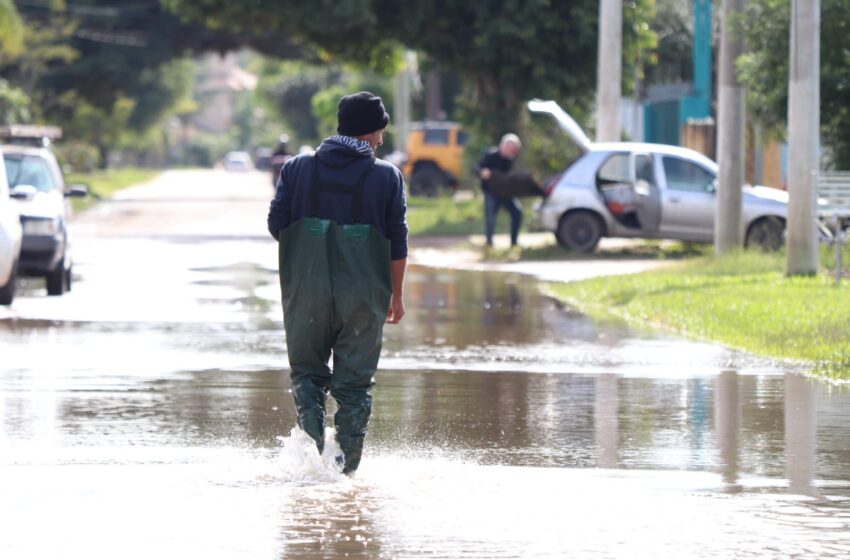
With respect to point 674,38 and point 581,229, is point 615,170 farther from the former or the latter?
A: point 674,38

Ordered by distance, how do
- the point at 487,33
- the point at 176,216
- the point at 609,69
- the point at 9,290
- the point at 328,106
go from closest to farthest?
the point at 9,290, the point at 609,69, the point at 487,33, the point at 176,216, the point at 328,106

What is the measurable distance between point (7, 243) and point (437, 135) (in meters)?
33.9

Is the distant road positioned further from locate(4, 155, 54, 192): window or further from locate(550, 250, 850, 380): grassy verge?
locate(550, 250, 850, 380): grassy verge

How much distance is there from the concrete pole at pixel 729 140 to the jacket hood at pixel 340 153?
14.7 m

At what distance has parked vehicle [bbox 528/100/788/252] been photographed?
26078mm

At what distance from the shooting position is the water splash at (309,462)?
8469 millimetres

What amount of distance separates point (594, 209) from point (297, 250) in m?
18.2

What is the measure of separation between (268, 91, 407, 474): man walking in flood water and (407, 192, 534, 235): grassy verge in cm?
2252

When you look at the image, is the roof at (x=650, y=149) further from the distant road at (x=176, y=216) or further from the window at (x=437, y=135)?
the window at (x=437, y=135)

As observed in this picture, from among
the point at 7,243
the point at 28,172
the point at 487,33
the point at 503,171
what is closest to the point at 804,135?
the point at 7,243

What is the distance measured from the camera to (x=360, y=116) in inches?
336

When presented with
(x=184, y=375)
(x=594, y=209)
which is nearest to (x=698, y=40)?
(x=594, y=209)

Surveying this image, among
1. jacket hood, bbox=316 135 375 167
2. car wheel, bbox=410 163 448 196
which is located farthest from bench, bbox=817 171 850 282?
car wheel, bbox=410 163 448 196

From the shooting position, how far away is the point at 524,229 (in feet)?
107
